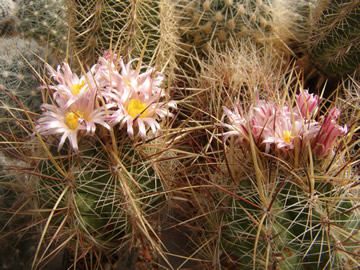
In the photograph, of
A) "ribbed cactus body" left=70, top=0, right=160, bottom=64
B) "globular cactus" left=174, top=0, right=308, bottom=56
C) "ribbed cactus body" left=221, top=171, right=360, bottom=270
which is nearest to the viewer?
"ribbed cactus body" left=221, top=171, right=360, bottom=270

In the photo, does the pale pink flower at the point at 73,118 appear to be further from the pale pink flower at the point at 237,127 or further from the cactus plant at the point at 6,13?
the cactus plant at the point at 6,13

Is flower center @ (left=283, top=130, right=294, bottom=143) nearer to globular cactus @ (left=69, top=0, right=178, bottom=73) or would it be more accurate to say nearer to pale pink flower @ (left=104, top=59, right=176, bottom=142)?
pale pink flower @ (left=104, top=59, right=176, bottom=142)

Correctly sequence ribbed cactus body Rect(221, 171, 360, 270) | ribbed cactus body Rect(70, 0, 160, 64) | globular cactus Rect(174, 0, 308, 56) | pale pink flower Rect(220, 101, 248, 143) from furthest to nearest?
1. globular cactus Rect(174, 0, 308, 56)
2. ribbed cactus body Rect(70, 0, 160, 64)
3. pale pink flower Rect(220, 101, 248, 143)
4. ribbed cactus body Rect(221, 171, 360, 270)

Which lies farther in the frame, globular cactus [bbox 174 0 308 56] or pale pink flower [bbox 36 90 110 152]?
globular cactus [bbox 174 0 308 56]

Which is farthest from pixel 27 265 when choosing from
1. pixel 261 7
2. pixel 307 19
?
pixel 307 19

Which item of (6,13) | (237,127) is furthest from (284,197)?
(6,13)

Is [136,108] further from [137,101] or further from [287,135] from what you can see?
[287,135]

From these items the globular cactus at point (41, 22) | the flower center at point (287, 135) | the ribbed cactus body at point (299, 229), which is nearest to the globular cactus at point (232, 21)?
the globular cactus at point (41, 22)

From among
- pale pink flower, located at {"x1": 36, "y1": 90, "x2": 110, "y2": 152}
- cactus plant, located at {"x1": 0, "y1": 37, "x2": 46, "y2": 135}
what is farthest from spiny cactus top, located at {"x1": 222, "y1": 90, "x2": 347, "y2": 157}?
cactus plant, located at {"x1": 0, "y1": 37, "x2": 46, "y2": 135}
